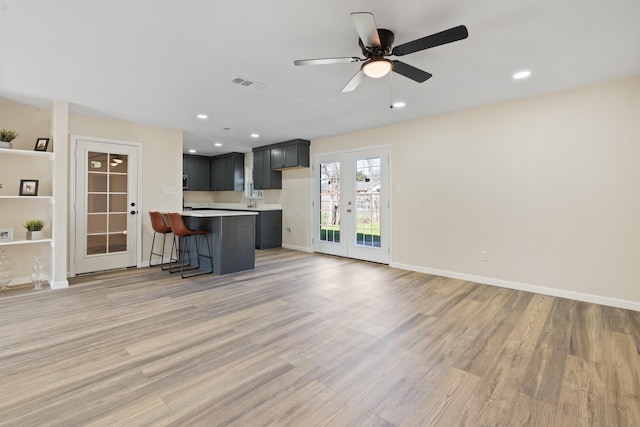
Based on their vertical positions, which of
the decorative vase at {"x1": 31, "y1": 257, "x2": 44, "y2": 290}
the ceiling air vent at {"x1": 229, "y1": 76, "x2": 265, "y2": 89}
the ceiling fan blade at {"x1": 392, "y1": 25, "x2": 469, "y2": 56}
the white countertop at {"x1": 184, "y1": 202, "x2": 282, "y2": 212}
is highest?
the ceiling air vent at {"x1": 229, "y1": 76, "x2": 265, "y2": 89}

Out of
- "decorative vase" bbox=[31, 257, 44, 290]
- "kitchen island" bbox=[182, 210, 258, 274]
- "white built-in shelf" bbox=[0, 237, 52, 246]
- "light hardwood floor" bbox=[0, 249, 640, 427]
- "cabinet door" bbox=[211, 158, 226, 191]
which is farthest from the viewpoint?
"cabinet door" bbox=[211, 158, 226, 191]

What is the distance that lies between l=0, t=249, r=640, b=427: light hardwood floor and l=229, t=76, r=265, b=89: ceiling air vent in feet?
8.04

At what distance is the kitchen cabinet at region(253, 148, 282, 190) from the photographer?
278 inches

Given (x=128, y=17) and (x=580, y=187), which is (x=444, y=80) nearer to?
(x=580, y=187)

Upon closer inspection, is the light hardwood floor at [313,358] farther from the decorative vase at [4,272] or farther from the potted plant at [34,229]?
the potted plant at [34,229]

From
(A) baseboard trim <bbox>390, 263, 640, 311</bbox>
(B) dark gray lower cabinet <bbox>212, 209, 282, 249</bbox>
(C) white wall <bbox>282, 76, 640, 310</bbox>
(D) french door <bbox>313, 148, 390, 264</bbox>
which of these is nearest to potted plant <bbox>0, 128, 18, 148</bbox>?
(B) dark gray lower cabinet <bbox>212, 209, 282, 249</bbox>

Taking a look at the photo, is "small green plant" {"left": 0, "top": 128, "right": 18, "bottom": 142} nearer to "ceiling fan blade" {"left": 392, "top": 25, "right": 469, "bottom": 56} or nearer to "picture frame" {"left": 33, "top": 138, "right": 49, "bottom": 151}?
"picture frame" {"left": 33, "top": 138, "right": 49, "bottom": 151}

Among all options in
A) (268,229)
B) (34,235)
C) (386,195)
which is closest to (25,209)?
(34,235)

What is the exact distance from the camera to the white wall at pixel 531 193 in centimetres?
325

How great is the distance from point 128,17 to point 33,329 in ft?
9.01

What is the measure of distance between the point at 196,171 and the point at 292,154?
3.47 meters

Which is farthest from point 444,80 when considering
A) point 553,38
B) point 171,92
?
point 171,92

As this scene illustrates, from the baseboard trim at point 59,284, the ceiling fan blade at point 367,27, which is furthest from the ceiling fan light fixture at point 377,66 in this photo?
the baseboard trim at point 59,284

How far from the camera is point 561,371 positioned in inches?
80.8
